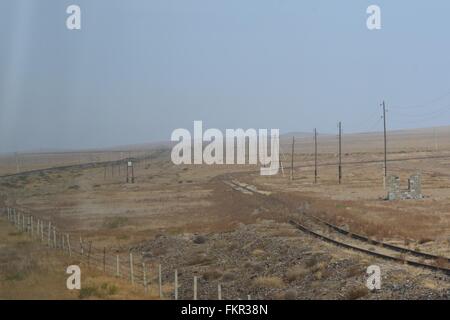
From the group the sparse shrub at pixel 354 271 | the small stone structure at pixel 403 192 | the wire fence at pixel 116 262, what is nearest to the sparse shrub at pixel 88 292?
the wire fence at pixel 116 262

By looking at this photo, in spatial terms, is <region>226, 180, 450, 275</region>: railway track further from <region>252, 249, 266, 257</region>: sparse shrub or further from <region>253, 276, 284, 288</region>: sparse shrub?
<region>253, 276, 284, 288</region>: sparse shrub

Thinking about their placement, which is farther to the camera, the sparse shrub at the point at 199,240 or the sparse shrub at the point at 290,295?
the sparse shrub at the point at 199,240

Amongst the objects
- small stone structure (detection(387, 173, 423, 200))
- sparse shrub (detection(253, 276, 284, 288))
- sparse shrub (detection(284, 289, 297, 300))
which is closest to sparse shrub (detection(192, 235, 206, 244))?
sparse shrub (detection(253, 276, 284, 288))

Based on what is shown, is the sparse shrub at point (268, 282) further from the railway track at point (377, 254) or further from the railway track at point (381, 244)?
the railway track at point (381, 244)

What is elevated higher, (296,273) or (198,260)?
(296,273)

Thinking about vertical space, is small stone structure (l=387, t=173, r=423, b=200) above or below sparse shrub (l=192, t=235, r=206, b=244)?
above

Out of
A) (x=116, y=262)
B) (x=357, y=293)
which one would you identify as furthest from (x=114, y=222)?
(x=357, y=293)

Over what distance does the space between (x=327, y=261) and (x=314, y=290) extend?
9.02 ft

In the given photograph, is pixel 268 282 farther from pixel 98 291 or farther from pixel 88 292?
pixel 88 292

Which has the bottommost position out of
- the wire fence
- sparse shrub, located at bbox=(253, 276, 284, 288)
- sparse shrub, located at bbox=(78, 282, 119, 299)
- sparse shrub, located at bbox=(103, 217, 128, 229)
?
sparse shrub, located at bbox=(103, 217, 128, 229)

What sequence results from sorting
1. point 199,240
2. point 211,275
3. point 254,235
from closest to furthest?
point 211,275, point 254,235, point 199,240

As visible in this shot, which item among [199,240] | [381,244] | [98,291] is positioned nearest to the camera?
[98,291]
